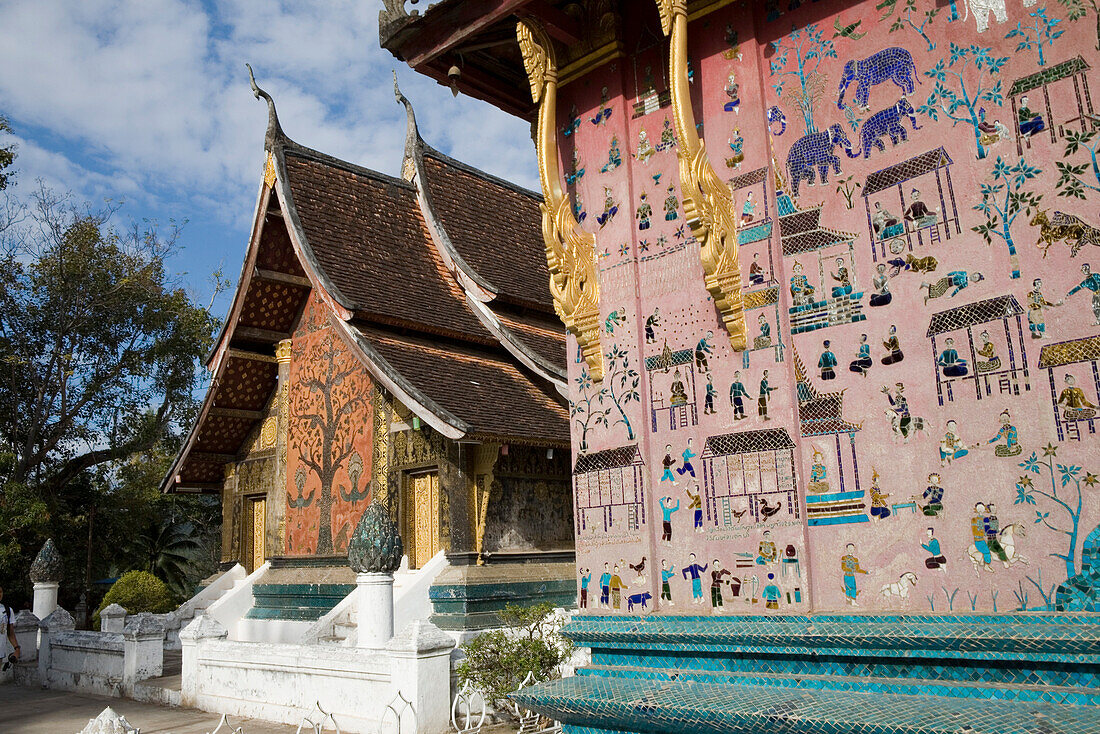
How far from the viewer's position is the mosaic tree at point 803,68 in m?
4.19

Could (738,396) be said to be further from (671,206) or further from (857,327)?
(671,206)

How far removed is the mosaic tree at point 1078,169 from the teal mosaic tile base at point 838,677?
1593 millimetres

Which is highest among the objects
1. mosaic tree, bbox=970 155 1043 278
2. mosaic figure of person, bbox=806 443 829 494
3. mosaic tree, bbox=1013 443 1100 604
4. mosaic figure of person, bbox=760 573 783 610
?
mosaic tree, bbox=970 155 1043 278

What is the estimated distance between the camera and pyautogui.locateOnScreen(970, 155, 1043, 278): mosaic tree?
3463 mm

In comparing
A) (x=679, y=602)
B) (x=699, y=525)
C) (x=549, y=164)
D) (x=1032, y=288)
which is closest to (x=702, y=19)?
(x=549, y=164)

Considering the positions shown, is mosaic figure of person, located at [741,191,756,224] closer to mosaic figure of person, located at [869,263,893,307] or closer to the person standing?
mosaic figure of person, located at [869,263,893,307]

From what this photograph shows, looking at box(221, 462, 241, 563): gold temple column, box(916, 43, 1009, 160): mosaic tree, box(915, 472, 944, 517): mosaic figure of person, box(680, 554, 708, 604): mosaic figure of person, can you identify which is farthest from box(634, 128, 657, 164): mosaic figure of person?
box(221, 462, 241, 563): gold temple column

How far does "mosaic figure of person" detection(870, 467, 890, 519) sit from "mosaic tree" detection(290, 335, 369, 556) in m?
9.38

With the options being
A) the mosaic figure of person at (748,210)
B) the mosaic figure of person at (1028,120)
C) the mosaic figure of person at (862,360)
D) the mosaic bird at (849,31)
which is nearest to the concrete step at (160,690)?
the mosaic figure of person at (748,210)

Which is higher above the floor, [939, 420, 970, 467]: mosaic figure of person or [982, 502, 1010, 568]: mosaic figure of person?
[939, 420, 970, 467]: mosaic figure of person

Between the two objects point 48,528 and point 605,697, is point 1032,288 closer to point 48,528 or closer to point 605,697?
point 605,697

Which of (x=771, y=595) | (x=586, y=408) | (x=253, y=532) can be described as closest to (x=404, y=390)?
(x=253, y=532)

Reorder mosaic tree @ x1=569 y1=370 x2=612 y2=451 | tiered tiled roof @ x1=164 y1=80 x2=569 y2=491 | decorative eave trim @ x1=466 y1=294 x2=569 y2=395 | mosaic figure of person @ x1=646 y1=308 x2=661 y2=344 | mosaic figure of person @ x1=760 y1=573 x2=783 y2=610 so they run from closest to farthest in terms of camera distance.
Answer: mosaic figure of person @ x1=760 y1=573 x2=783 y2=610 < mosaic figure of person @ x1=646 y1=308 x2=661 y2=344 < mosaic tree @ x1=569 y1=370 x2=612 y2=451 < decorative eave trim @ x1=466 y1=294 x2=569 y2=395 < tiered tiled roof @ x1=164 y1=80 x2=569 y2=491

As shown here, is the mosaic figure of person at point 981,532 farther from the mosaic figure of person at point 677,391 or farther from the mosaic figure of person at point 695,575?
the mosaic figure of person at point 677,391
